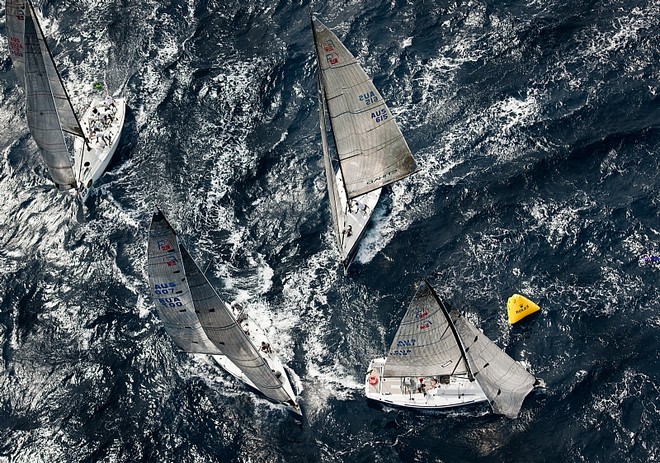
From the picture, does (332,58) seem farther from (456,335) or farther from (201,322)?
(456,335)

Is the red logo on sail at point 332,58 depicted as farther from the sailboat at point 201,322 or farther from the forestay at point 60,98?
the forestay at point 60,98

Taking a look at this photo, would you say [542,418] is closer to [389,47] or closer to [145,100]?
[389,47]

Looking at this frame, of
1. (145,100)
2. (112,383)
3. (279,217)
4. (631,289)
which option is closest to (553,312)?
(631,289)

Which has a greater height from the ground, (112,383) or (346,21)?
(346,21)

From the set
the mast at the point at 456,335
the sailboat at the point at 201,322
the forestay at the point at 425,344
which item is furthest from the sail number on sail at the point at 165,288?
the mast at the point at 456,335

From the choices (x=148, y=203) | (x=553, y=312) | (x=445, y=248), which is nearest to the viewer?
(x=553, y=312)

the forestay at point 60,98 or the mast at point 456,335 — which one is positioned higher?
the forestay at point 60,98
